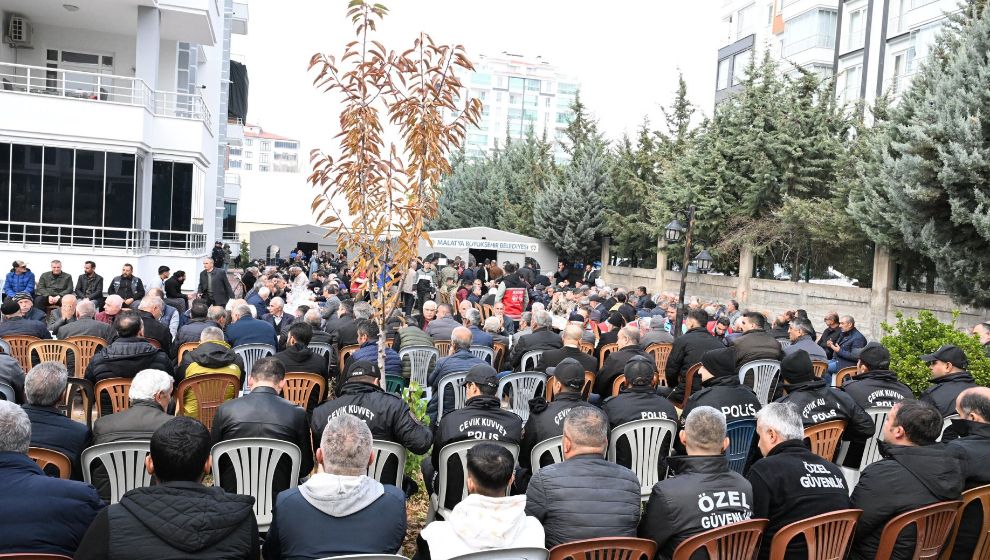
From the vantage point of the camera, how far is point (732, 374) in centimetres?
664

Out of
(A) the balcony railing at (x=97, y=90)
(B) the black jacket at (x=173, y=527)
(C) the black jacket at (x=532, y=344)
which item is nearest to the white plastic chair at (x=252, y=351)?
(C) the black jacket at (x=532, y=344)

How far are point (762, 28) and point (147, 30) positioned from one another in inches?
1126

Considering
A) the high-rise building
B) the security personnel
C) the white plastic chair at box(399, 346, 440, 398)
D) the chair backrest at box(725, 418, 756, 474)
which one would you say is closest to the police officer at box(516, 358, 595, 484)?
the security personnel

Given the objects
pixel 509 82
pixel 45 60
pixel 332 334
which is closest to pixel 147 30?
pixel 45 60

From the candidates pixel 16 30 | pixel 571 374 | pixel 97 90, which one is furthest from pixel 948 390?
pixel 16 30

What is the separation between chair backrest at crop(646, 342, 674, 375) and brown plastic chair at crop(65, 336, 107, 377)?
626 centimetres

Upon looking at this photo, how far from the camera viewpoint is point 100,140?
59.3 ft

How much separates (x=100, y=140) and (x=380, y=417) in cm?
1567

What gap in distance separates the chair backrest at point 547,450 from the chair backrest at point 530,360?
13.0 feet

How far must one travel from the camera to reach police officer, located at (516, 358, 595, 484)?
Answer: 5477 millimetres

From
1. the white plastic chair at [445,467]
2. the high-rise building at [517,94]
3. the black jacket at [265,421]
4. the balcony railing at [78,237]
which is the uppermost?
the high-rise building at [517,94]

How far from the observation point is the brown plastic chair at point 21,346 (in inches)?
317

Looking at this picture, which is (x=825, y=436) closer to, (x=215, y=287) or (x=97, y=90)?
(x=215, y=287)

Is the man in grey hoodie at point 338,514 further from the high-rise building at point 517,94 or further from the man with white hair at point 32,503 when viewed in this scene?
the high-rise building at point 517,94
